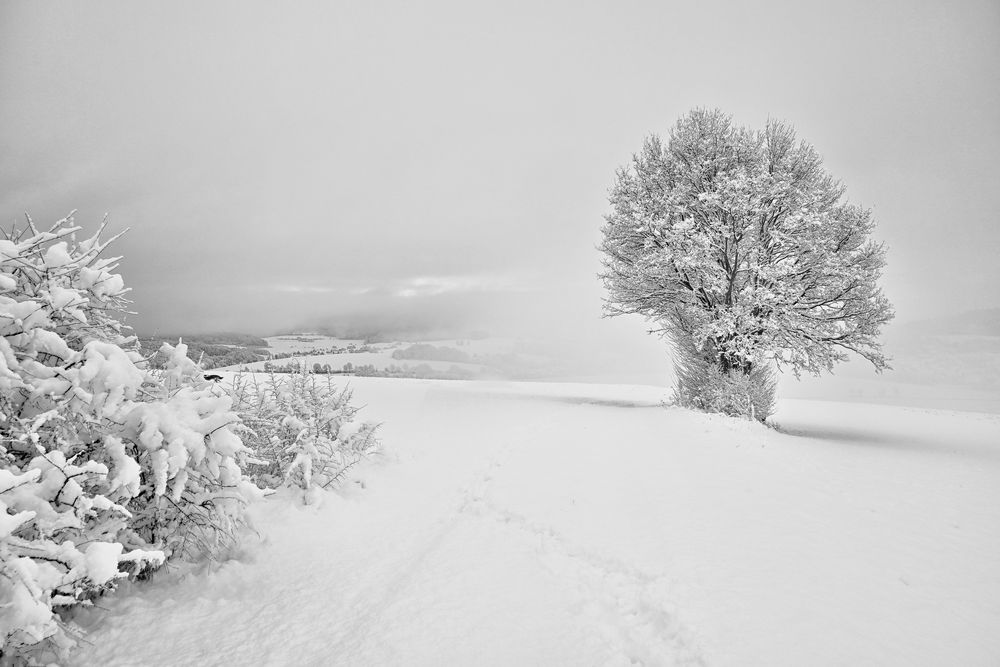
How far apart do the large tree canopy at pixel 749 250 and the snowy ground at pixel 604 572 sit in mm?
4693

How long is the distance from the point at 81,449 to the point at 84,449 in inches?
1.1

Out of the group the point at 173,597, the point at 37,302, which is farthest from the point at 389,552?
the point at 37,302

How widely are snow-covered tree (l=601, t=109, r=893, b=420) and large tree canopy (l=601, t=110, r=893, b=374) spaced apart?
0.03 meters

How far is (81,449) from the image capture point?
111 inches

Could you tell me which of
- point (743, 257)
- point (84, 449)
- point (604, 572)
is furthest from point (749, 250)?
point (84, 449)

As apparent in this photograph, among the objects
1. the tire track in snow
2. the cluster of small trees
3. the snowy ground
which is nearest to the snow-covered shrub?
the snowy ground

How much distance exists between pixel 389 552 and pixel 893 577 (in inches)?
179

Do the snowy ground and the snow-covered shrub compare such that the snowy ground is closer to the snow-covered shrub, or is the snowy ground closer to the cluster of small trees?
the cluster of small trees

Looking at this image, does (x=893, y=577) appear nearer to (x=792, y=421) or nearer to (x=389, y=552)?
(x=389, y=552)

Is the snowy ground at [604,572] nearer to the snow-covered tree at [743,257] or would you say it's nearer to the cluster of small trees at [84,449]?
the cluster of small trees at [84,449]

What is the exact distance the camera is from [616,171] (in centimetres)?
1441

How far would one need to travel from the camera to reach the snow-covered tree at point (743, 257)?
38.8 ft

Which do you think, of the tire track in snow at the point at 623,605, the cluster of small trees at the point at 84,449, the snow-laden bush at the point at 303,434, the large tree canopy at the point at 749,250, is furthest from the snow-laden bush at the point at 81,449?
the large tree canopy at the point at 749,250

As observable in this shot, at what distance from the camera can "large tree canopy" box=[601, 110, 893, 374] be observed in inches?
466
